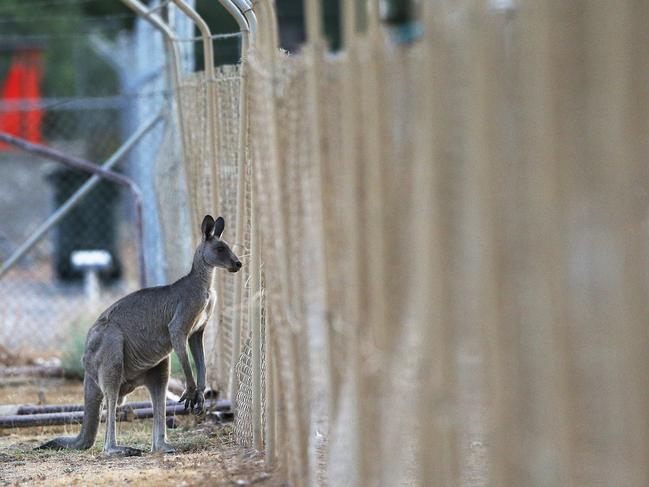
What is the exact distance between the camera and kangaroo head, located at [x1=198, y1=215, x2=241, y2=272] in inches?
223

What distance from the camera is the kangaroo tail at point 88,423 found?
5.66 meters

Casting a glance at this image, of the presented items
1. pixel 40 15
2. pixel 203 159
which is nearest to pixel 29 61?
pixel 40 15

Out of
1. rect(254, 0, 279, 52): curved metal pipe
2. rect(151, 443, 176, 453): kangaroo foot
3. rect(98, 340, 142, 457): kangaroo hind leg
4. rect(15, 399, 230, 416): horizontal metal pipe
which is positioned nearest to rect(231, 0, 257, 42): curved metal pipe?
rect(254, 0, 279, 52): curved metal pipe

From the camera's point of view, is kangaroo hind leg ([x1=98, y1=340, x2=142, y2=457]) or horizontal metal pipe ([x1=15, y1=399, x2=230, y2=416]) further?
horizontal metal pipe ([x1=15, y1=399, x2=230, y2=416])

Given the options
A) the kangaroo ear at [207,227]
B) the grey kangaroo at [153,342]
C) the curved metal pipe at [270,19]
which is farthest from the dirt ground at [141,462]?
the curved metal pipe at [270,19]

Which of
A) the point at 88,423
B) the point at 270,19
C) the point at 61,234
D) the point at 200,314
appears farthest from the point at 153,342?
the point at 61,234

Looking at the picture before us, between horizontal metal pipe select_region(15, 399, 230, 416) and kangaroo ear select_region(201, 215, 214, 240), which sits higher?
kangaroo ear select_region(201, 215, 214, 240)

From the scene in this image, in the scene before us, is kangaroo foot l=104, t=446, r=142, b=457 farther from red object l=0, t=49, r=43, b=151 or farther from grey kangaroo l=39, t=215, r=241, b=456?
red object l=0, t=49, r=43, b=151

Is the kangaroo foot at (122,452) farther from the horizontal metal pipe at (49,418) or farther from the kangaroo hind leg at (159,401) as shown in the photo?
the horizontal metal pipe at (49,418)

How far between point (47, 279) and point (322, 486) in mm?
11883

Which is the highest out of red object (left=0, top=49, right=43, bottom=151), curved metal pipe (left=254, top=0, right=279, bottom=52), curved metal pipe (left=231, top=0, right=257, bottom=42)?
red object (left=0, top=49, right=43, bottom=151)

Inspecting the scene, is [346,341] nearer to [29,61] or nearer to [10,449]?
[10,449]

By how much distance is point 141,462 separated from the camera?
519cm

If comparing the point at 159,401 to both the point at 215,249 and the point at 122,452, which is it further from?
the point at 215,249
